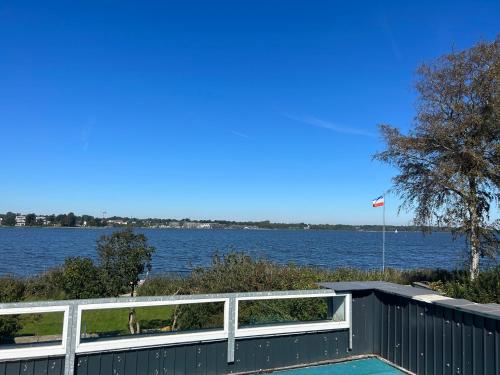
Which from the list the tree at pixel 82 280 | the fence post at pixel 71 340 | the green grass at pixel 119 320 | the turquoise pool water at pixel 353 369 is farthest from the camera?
the green grass at pixel 119 320

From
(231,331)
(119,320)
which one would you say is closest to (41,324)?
(119,320)

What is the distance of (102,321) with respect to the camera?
1152 cm

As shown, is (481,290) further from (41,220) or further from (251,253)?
(41,220)

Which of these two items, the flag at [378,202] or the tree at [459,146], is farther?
the flag at [378,202]

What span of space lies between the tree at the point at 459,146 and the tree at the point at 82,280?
7981 millimetres

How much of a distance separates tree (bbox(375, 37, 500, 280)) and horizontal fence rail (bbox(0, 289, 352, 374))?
5.95 meters

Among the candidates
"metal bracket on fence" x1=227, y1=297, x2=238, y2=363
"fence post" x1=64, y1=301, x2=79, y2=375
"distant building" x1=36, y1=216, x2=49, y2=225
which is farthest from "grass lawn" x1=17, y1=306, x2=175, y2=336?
"distant building" x1=36, y1=216, x2=49, y2=225

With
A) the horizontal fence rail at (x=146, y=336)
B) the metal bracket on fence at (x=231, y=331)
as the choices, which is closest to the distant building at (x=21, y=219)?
the horizontal fence rail at (x=146, y=336)

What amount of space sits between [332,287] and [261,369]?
1.44 m

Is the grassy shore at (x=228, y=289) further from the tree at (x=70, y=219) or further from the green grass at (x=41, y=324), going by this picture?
the tree at (x=70, y=219)

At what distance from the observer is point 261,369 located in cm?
514

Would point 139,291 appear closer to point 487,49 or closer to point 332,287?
point 332,287

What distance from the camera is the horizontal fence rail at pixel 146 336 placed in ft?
13.3

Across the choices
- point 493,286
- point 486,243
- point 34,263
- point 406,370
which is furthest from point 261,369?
point 34,263
